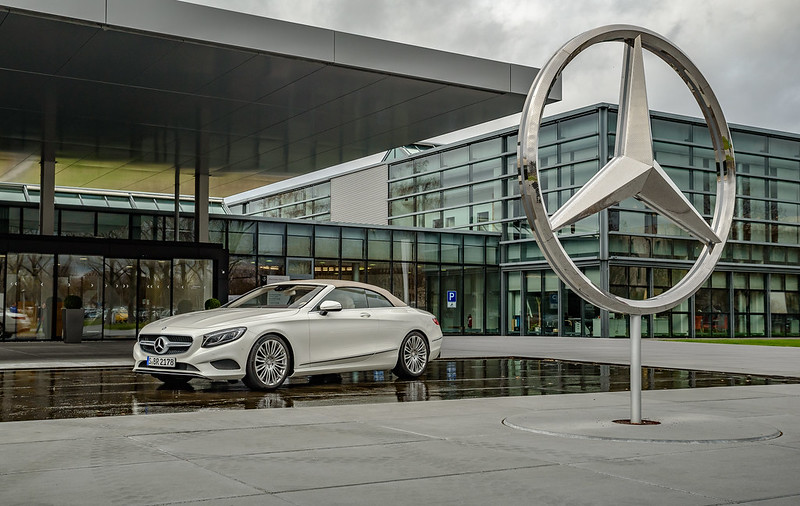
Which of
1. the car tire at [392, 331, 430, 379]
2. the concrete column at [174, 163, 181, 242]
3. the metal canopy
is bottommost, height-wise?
the car tire at [392, 331, 430, 379]

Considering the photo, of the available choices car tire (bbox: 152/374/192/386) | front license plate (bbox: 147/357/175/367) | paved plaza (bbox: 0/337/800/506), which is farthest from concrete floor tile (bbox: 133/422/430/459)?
car tire (bbox: 152/374/192/386)

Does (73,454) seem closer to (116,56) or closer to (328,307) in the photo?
(328,307)

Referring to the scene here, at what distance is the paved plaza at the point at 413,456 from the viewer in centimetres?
539

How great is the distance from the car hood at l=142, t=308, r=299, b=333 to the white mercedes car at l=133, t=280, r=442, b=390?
0.04 ft

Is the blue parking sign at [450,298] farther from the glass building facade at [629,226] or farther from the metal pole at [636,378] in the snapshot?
the metal pole at [636,378]

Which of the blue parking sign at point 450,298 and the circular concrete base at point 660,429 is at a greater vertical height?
the blue parking sign at point 450,298

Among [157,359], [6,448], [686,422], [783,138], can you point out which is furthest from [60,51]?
[783,138]

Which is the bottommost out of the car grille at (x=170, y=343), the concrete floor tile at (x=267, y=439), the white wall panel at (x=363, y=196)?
the concrete floor tile at (x=267, y=439)

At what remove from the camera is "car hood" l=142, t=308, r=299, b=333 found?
11.9 m

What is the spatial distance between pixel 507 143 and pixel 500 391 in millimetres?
29197

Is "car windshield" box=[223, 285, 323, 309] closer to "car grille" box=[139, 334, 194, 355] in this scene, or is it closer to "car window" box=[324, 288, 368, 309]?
"car window" box=[324, 288, 368, 309]

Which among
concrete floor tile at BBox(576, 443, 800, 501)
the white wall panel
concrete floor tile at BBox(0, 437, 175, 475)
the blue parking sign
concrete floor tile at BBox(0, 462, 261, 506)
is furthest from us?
the white wall panel

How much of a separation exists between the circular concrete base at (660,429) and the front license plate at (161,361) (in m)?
4.91

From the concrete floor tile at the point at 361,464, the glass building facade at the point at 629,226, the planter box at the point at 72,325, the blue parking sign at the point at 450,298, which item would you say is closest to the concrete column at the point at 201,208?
the planter box at the point at 72,325
